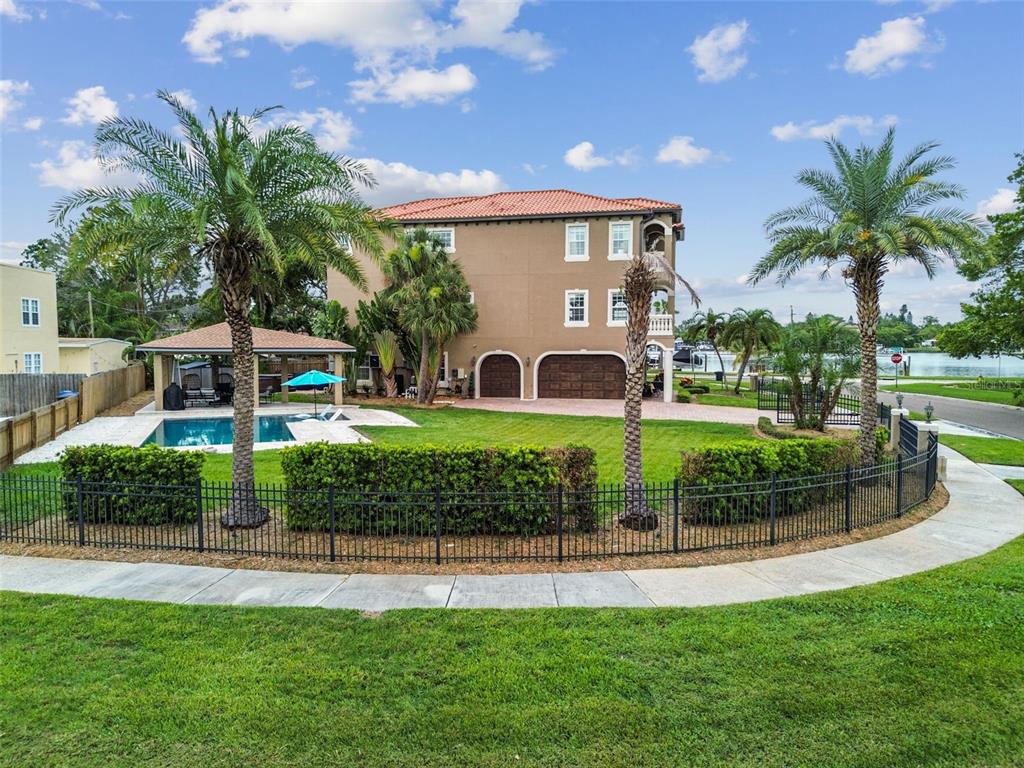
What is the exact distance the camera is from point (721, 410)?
28578 millimetres

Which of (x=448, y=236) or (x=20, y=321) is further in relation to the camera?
(x=448, y=236)

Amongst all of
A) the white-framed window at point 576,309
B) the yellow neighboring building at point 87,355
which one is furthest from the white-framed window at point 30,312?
the white-framed window at point 576,309

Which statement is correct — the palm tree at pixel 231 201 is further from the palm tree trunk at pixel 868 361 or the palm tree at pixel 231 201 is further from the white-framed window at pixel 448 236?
the white-framed window at pixel 448 236

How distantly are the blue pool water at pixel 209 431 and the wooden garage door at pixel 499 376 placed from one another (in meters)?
11.8

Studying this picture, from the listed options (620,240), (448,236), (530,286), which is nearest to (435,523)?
(530,286)

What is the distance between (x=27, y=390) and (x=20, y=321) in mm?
9564

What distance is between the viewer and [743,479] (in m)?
9.97

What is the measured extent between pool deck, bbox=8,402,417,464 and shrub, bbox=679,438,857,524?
1066cm

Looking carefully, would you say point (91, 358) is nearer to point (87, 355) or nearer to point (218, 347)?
point (87, 355)

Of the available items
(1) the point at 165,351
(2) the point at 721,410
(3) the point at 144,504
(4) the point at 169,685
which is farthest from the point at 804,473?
(1) the point at 165,351

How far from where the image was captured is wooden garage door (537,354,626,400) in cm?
3309

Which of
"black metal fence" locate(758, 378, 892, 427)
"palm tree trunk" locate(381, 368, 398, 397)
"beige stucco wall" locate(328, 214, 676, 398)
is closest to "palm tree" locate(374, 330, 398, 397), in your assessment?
"palm tree trunk" locate(381, 368, 398, 397)

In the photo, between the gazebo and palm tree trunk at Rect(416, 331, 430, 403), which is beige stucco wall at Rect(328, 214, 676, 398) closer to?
palm tree trunk at Rect(416, 331, 430, 403)

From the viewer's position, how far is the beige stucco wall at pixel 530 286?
106 feet
